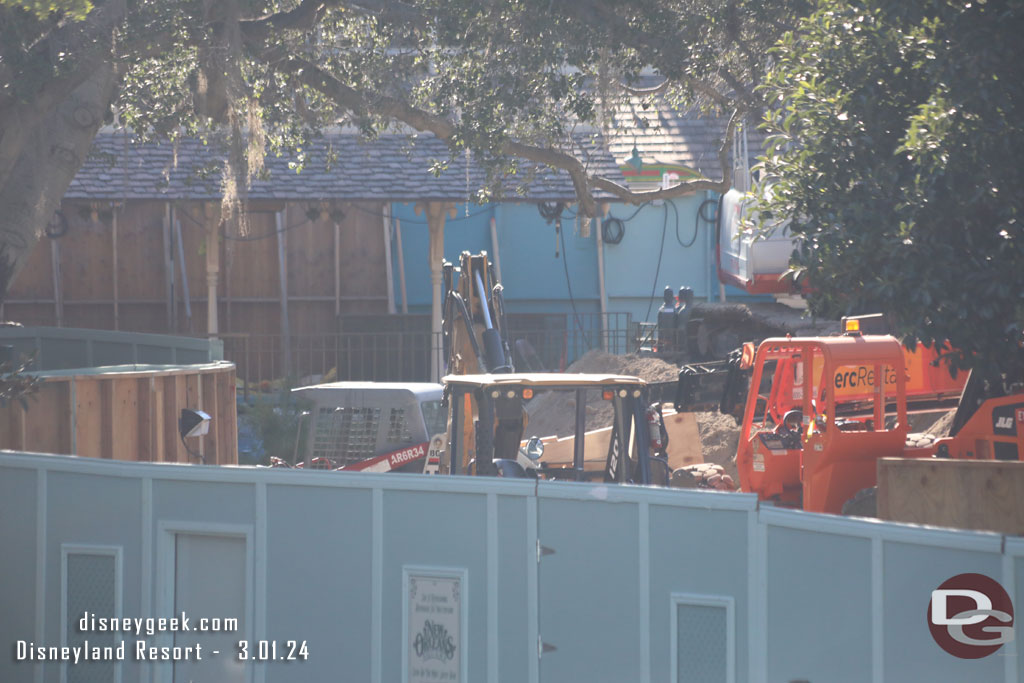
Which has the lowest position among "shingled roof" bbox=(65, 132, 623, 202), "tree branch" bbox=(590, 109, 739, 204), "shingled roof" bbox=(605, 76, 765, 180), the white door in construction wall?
the white door in construction wall

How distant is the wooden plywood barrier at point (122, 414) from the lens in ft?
32.1

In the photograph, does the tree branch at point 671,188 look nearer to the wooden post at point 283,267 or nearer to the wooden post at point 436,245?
the wooden post at point 436,245

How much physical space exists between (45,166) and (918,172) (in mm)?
8378

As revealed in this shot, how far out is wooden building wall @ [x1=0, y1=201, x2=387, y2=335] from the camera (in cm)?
2153

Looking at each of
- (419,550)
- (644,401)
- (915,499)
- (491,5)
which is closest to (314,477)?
(419,550)

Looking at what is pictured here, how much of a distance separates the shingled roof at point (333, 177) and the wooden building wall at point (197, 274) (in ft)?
4.62

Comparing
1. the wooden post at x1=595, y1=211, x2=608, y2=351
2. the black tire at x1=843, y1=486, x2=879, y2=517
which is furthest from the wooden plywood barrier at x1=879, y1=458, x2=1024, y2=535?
the wooden post at x1=595, y1=211, x2=608, y2=351

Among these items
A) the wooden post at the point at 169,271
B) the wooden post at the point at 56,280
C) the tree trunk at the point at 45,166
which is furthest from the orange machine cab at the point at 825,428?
the wooden post at the point at 56,280

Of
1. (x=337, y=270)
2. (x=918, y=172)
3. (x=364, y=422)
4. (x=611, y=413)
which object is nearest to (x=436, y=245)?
(x=337, y=270)

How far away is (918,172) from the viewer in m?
5.97

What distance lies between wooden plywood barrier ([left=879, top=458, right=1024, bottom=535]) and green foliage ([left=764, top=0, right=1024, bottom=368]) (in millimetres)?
1893

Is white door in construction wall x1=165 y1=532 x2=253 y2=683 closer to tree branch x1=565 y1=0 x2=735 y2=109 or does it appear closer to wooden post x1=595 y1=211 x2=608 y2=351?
tree branch x1=565 y1=0 x2=735 y2=109

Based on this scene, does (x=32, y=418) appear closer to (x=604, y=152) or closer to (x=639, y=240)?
(x=604, y=152)

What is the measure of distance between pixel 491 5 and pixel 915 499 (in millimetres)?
6525
